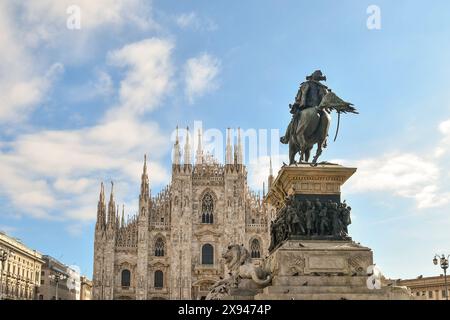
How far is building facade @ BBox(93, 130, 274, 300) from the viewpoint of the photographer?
51.9 meters

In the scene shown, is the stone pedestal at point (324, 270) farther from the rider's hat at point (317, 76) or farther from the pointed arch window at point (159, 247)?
the pointed arch window at point (159, 247)

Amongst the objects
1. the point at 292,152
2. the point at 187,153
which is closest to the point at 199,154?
the point at 187,153

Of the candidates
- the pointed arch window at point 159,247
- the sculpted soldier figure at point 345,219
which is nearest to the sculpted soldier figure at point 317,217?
the sculpted soldier figure at point 345,219

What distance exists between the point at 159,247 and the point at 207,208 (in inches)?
225

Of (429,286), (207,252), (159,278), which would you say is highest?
(207,252)

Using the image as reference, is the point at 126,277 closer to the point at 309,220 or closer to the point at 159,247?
the point at 159,247

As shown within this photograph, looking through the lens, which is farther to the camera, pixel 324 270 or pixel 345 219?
pixel 345 219

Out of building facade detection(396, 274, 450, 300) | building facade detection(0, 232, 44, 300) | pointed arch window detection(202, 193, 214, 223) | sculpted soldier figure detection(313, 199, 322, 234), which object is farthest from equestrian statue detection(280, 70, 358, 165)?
building facade detection(396, 274, 450, 300)

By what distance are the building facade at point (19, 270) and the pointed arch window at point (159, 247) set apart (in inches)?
500

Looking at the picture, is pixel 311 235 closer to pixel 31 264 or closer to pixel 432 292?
pixel 432 292

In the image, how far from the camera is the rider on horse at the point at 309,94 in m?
12.8

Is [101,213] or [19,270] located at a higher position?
→ [101,213]

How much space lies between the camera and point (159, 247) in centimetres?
5350
